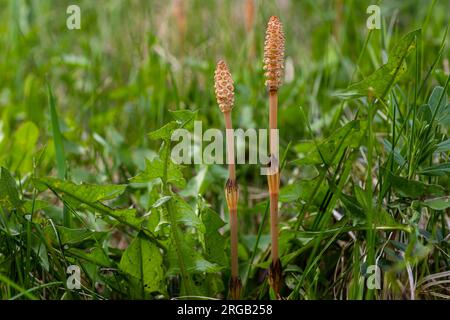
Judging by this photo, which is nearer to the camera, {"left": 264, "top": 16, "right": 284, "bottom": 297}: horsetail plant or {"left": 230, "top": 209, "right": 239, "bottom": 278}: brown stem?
{"left": 264, "top": 16, "right": 284, "bottom": 297}: horsetail plant

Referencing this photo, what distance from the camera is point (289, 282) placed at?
1717 millimetres

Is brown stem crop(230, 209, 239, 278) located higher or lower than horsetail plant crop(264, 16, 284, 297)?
lower

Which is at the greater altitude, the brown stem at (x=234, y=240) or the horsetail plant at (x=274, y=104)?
the horsetail plant at (x=274, y=104)

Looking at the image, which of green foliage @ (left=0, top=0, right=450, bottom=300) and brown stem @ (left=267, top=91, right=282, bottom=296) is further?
green foliage @ (left=0, top=0, right=450, bottom=300)

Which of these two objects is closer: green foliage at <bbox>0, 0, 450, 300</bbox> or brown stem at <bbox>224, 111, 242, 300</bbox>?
brown stem at <bbox>224, 111, 242, 300</bbox>

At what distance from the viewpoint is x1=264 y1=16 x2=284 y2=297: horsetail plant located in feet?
4.53

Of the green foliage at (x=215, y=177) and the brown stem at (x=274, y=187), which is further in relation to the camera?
the green foliage at (x=215, y=177)

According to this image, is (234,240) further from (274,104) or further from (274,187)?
(274,104)

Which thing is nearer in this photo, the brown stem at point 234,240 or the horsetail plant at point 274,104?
the horsetail plant at point 274,104

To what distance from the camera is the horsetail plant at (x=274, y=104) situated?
4.53ft

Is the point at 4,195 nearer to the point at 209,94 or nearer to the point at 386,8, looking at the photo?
the point at 209,94
